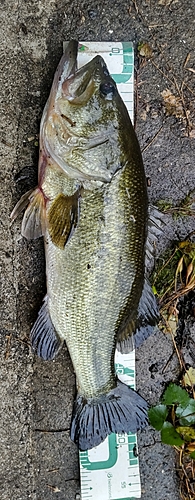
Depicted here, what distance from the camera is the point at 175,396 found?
2.81 metres

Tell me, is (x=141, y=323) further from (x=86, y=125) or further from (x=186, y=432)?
(x=86, y=125)

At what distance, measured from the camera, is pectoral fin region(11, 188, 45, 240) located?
241cm

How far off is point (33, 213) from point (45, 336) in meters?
0.57

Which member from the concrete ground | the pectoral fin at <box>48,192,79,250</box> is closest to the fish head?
the pectoral fin at <box>48,192,79,250</box>

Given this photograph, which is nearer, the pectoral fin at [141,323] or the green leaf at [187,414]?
the pectoral fin at [141,323]

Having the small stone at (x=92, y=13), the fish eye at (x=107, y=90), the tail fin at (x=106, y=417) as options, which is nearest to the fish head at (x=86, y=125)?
the fish eye at (x=107, y=90)

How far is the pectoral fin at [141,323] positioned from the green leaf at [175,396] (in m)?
0.45

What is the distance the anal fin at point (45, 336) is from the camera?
8.24 ft

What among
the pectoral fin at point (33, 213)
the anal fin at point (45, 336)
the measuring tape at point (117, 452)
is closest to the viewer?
the pectoral fin at point (33, 213)

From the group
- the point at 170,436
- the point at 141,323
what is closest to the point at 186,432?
the point at 170,436

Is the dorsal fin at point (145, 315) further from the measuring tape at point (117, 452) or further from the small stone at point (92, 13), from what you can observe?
the small stone at point (92, 13)

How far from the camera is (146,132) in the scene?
2795mm

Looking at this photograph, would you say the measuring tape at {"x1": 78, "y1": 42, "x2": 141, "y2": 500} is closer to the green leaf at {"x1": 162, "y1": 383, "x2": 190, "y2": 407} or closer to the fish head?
the green leaf at {"x1": 162, "y1": 383, "x2": 190, "y2": 407}

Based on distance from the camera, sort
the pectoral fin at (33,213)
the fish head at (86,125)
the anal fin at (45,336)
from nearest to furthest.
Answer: the fish head at (86,125)
the pectoral fin at (33,213)
the anal fin at (45,336)
